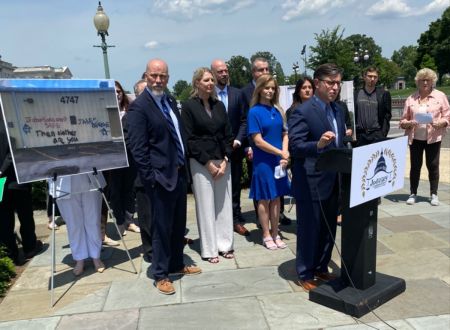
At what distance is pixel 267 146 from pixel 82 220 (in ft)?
6.71

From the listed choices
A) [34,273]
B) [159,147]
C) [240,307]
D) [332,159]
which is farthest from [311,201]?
[34,273]

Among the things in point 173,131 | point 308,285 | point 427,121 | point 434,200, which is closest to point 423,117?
point 427,121

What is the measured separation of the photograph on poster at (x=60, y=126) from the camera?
369 cm

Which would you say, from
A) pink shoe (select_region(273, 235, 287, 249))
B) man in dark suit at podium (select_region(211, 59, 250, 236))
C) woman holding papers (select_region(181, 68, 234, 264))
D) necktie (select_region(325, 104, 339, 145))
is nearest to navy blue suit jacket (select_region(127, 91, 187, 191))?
woman holding papers (select_region(181, 68, 234, 264))

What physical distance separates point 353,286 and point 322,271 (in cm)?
53

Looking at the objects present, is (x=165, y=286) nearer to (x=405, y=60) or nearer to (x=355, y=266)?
(x=355, y=266)

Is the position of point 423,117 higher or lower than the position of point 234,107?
lower

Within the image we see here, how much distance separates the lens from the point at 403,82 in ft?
384

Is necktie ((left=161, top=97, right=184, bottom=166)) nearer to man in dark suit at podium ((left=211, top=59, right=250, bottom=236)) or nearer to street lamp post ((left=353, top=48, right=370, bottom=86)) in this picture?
man in dark suit at podium ((left=211, top=59, right=250, bottom=236))

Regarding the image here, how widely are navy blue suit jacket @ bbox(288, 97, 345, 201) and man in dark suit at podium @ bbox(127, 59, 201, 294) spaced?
3.50ft

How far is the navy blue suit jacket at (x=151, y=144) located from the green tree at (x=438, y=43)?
68955 millimetres

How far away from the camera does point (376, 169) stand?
3211mm

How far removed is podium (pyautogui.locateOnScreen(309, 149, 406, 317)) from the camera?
3350 mm

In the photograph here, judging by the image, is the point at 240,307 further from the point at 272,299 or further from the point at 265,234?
the point at 265,234
